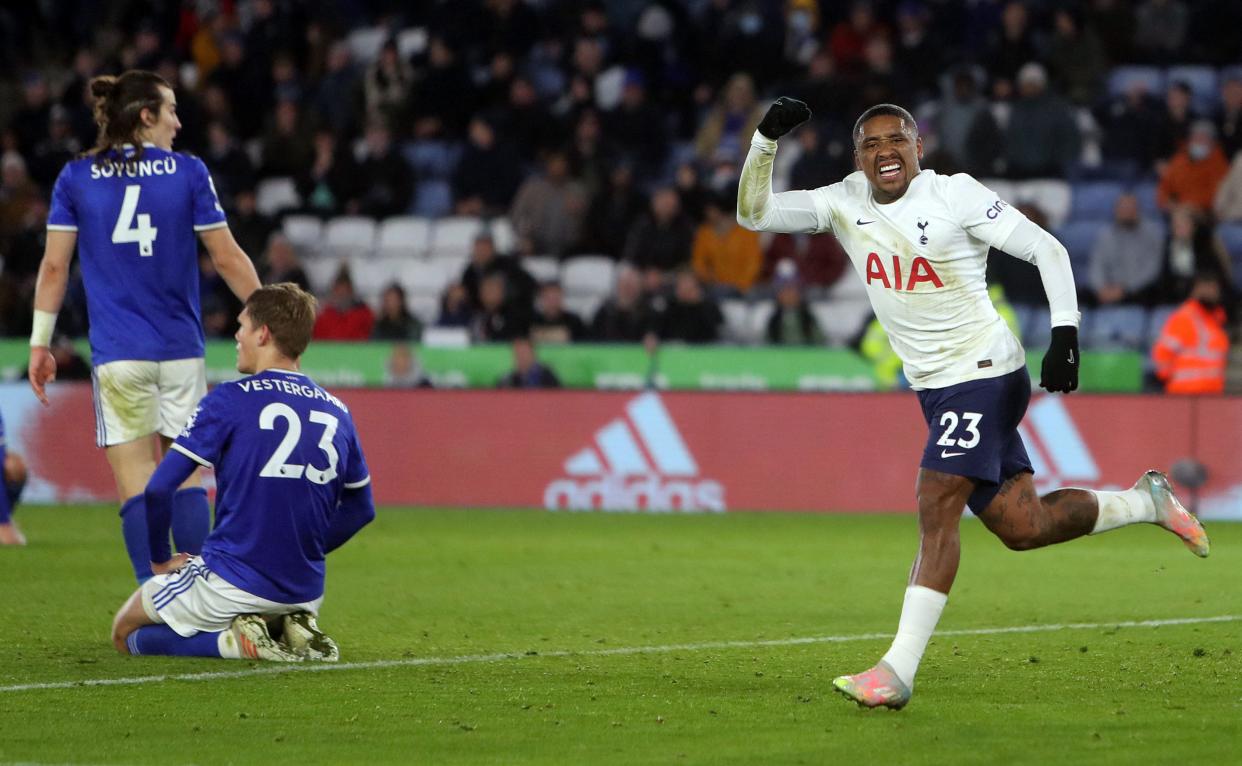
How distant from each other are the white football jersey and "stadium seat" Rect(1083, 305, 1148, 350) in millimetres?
11105

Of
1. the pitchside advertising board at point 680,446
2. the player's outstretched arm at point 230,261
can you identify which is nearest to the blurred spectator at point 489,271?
the pitchside advertising board at point 680,446

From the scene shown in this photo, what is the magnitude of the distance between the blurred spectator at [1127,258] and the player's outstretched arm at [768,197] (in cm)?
1140

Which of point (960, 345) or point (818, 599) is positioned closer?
point (960, 345)

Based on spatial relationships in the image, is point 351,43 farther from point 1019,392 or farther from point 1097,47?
point 1019,392

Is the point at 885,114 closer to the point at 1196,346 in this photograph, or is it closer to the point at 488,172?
the point at 1196,346

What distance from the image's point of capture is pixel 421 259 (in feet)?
67.4

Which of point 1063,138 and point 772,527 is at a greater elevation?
point 1063,138

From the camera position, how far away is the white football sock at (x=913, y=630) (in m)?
6.08

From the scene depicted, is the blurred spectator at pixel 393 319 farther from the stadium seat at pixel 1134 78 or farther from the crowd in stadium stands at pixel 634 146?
the stadium seat at pixel 1134 78

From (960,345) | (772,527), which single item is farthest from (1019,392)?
(772,527)

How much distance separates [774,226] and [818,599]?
10.5 feet

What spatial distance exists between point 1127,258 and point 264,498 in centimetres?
1260

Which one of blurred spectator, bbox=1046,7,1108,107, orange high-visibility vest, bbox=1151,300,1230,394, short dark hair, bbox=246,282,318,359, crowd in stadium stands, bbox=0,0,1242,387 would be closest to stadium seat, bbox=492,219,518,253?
crowd in stadium stands, bbox=0,0,1242,387

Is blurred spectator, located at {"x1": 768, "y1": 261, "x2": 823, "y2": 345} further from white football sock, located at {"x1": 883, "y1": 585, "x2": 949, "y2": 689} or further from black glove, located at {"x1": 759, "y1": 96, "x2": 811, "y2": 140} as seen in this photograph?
white football sock, located at {"x1": 883, "y1": 585, "x2": 949, "y2": 689}
